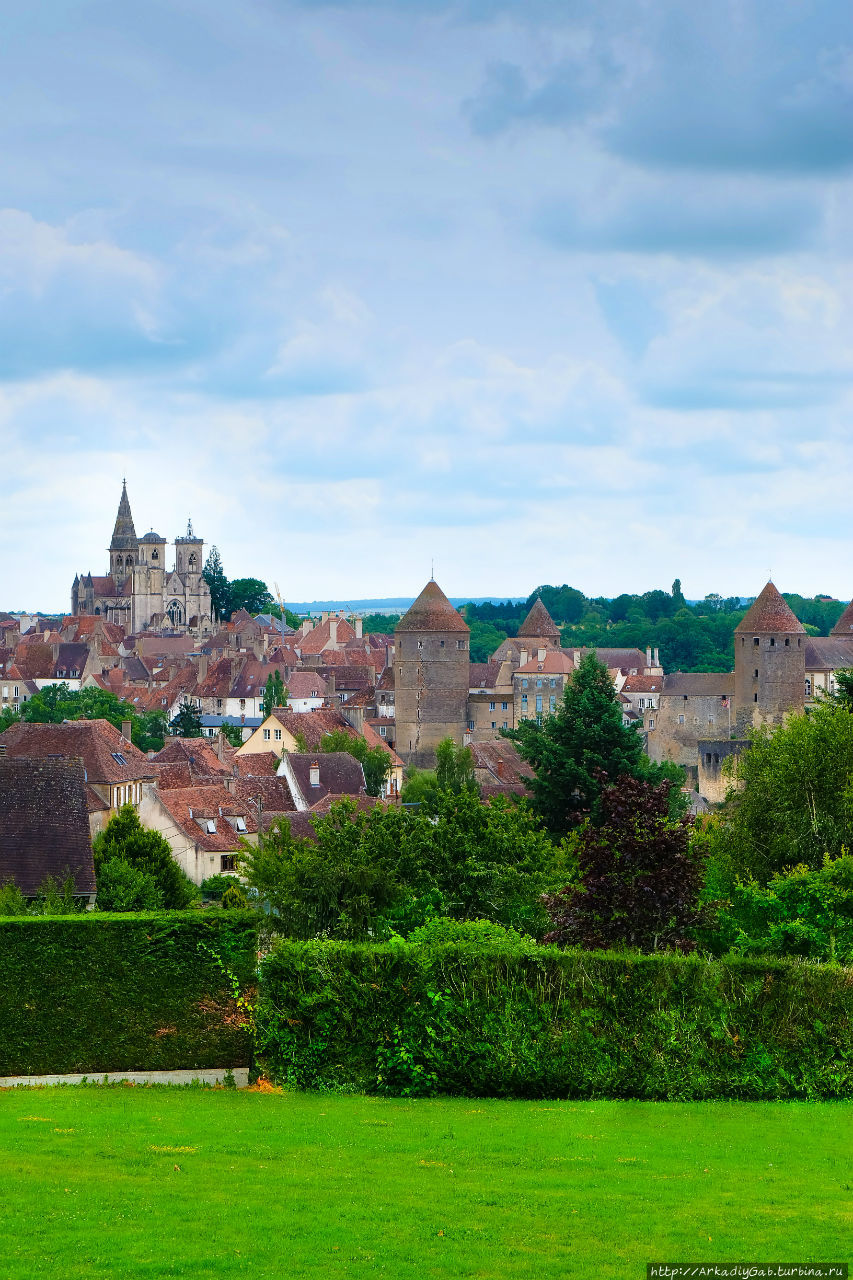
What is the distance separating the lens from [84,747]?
4888 centimetres

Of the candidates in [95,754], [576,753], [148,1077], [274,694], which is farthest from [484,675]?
[148,1077]

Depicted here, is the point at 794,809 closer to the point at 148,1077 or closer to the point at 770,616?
the point at 148,1077

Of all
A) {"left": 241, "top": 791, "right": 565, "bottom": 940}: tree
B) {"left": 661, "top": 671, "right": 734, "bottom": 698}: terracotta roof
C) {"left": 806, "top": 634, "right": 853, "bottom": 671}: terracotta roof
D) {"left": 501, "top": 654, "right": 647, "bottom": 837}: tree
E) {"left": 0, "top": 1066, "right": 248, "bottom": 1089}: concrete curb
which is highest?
{"left": 806, "top": 634, "right": 853, "bottom": 671}: terracotta roof

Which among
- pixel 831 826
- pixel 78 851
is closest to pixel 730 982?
pixel 831 826

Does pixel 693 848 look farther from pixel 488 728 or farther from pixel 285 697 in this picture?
pixel 285 697

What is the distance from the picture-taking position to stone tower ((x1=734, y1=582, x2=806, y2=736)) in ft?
309

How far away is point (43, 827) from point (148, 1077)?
539 inches

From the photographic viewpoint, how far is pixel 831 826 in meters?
32.6

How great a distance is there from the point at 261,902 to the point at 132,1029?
4426 mm

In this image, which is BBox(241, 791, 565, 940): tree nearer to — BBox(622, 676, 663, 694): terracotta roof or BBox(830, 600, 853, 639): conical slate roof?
BBox(622, 676, 663, 694): terracotta roof

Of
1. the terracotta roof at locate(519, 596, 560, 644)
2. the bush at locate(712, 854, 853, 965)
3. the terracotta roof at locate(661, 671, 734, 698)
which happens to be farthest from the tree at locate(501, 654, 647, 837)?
the terracotta roof at locate(519, 596, 560, 644)

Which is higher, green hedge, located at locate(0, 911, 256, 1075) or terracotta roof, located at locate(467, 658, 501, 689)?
terracotta roof, located at locate(467, 658, 501, 689)

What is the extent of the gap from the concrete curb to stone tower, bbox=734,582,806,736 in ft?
249

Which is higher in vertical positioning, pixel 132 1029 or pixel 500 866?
pixel 500 866
